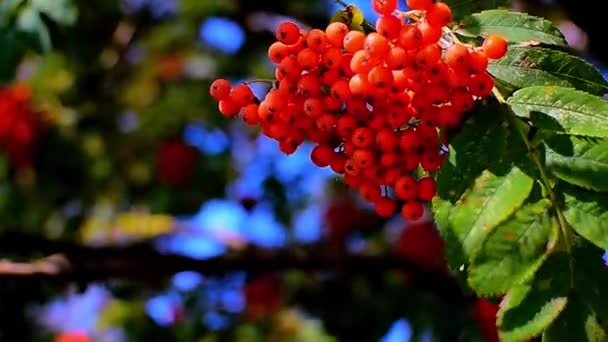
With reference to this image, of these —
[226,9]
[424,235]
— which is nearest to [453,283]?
[424,235]

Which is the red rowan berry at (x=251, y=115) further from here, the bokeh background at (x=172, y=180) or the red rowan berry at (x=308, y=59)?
the bokeh background at (x=172, y=180)

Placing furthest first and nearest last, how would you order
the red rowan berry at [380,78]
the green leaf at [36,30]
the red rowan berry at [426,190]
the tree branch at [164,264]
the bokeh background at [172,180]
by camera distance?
the bokeh background at [172,180] → the tree branch at [164,264] → the green leaf at [36,30] → the red rowan berry at [426,190] → the red rowan berry at [380,78]

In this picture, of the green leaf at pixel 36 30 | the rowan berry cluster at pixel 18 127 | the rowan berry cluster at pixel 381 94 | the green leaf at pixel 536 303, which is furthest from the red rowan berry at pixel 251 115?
the rowan berry cluster at pixel 18 127

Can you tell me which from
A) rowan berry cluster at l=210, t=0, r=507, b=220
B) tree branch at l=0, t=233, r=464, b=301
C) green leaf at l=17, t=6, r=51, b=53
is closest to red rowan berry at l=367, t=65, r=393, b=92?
rowan berry cluster at l=210, t=0, r=507, b=220

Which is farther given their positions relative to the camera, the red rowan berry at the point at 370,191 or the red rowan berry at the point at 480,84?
the red rowan berry at the point at 370,191

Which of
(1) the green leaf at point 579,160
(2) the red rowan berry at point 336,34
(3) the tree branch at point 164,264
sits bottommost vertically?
(3) the tree branch at point 164,264

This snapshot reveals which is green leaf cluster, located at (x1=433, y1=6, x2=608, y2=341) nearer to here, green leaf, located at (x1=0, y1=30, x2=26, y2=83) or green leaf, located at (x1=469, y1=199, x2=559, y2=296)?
green leaf, located at (x1=469, y1=199, x2=559, y2=296)

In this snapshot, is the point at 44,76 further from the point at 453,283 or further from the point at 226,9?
the point at 453,283
